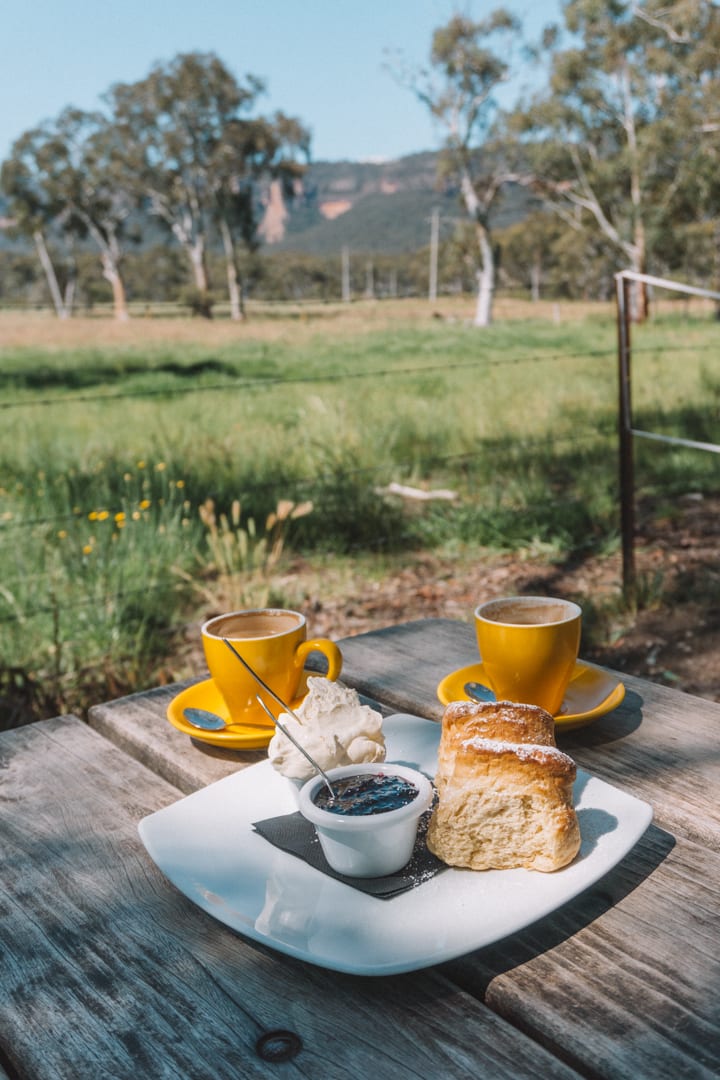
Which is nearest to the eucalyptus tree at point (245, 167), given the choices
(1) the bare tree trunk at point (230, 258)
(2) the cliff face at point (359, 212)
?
(1) the bare tree trunk at point (230, 258)

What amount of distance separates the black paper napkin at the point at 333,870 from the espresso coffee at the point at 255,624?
0.88 ft

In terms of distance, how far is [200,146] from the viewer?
43344mm

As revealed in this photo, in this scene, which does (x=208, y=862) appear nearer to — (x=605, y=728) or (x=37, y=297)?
(x=605, y=728)

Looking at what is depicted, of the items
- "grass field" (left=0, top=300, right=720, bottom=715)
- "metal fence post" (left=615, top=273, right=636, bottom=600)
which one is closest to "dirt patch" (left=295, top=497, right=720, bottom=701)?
"grass field" (left=0, top=300, right=720, bottom=715)

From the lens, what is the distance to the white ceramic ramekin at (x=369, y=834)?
68cm

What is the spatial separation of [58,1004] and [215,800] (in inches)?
9.8

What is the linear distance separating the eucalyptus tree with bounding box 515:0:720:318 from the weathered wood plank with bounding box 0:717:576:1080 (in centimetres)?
2685

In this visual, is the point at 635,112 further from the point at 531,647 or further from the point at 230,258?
the point at 531,647

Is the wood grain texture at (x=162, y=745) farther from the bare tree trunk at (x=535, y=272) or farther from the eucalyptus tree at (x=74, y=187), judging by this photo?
the bare tree trunk at (x=535, y=272)

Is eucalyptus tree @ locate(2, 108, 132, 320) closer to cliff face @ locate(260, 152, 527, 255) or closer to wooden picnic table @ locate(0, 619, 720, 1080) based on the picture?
cliff face @ locate(260, 152, 527, 255)

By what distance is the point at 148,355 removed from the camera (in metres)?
17.3

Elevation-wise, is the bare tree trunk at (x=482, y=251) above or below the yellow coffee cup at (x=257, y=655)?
above

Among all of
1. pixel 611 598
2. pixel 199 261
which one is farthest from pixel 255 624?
pixel 199 261

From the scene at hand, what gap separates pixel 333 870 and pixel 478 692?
1.22ft
